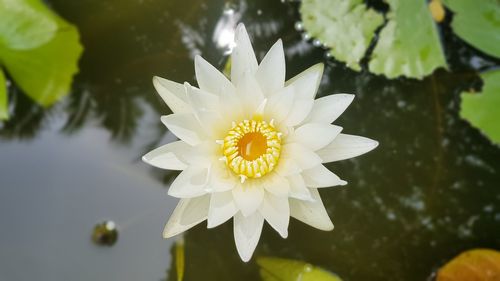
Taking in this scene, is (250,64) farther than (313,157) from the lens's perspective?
Yes

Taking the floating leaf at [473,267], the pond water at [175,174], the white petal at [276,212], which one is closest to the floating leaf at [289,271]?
the pond water at [175,174]

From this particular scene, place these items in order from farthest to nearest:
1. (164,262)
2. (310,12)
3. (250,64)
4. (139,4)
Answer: (139,4)
(310,12)
(164,262)
(250,64)

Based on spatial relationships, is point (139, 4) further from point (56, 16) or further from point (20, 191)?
point (20, 191)

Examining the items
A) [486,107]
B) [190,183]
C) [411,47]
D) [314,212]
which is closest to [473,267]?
[486,107]

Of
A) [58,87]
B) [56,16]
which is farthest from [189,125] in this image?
[56,16]

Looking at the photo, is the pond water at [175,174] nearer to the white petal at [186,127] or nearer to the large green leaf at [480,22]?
the large green leaf at [480,22]

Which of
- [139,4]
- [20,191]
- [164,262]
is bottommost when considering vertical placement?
[164,262]

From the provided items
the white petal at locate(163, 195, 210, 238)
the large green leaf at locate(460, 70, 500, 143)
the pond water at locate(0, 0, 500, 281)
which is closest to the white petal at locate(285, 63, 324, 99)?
the white petal at locate(163, 195, 210, 238)

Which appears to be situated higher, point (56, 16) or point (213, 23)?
point (56, 16)

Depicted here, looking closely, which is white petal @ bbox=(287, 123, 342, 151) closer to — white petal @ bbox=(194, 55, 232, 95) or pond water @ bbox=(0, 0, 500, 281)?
white petal @ bbox=(194, 55, 232, 95)
